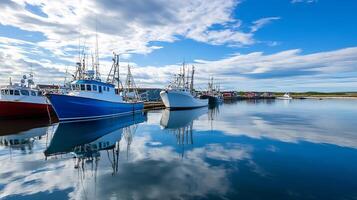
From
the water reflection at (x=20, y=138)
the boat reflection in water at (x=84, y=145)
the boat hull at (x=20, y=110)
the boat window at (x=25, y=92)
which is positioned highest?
the boat window at (x=25, y=92)

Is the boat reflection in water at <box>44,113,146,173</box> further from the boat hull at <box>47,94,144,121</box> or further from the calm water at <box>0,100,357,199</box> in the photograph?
the boat hull at <box>47,94,144,121</box>

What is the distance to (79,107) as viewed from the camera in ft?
107

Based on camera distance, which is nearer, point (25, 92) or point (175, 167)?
point (175, 167)

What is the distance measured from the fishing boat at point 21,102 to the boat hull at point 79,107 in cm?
342

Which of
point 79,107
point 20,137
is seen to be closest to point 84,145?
point 20,137

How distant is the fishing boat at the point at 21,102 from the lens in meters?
35.0

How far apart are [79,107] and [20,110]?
393 inches

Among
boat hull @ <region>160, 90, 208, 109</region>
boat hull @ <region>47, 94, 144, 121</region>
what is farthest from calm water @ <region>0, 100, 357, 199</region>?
boat hull @ <region>160, 90, 208, 109</region>

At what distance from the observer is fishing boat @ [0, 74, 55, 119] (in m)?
35.0

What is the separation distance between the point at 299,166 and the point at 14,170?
580 inches

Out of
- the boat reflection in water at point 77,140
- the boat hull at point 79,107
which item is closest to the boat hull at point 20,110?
the boat hull at point 79,107

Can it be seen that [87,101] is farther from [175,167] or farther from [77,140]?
[175,167]

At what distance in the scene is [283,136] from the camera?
2408cm

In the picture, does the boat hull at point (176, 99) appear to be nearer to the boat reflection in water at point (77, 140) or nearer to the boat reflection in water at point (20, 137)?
the boat reflection in water at point (77, 140)
